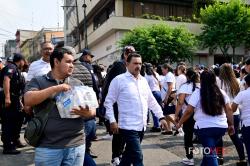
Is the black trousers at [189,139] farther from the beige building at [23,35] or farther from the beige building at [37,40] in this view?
the beige building at [23,35]

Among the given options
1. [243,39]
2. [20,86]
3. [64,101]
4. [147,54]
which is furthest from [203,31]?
[64,101]

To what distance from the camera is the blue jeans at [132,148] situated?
511 cm

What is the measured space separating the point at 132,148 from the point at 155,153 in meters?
3.10

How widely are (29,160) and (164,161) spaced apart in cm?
253

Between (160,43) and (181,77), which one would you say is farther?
(160,43)

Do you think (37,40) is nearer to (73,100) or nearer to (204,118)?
(204,118)

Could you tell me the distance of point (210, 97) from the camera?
544cm

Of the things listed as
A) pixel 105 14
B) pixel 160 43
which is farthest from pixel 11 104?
pixel 105 14

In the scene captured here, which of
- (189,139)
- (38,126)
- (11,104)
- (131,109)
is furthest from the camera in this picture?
(11,104)

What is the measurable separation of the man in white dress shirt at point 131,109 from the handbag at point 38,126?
1.93 meters

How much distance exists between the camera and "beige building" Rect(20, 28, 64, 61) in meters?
96.1

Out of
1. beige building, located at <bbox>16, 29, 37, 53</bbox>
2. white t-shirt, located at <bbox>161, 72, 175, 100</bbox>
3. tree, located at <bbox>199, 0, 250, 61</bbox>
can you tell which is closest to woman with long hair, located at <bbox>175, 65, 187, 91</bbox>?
white t-shirt, located at <bbox>161, 72, 175, 100</bbox>

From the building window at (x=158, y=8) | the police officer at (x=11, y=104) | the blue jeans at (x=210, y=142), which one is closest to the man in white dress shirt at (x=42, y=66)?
the police officer at (x=11, y=104)

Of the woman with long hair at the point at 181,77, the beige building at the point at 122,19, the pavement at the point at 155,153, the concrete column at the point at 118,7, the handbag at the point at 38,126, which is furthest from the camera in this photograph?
the concrete column at the point at 118,7
